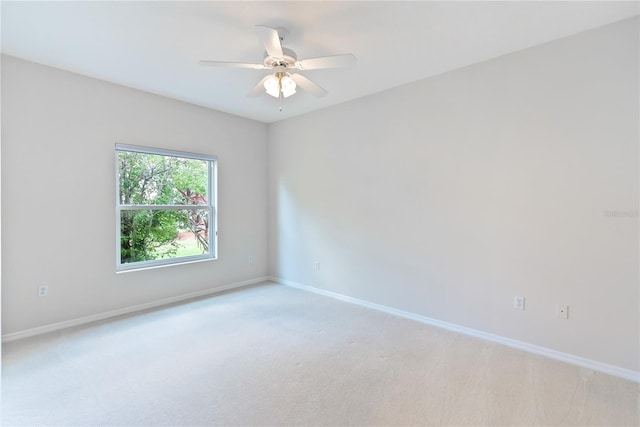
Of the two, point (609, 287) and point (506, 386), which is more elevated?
point (609, 287)

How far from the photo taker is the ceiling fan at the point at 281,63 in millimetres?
1948

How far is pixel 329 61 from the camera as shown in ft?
6.79

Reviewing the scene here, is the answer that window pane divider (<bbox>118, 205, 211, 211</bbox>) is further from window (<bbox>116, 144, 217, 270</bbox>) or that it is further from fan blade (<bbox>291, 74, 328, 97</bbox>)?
fan blade (<bbox>291, 74, 328, 97</bbox>)

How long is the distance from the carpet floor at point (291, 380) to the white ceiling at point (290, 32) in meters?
2.55

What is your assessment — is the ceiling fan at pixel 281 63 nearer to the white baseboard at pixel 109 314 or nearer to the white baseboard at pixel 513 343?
the white baseboard at pixel 513 343

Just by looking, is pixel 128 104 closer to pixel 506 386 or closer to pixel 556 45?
pixel 556 45

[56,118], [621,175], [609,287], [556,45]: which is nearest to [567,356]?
[609,287]

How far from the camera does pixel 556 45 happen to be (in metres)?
2.40

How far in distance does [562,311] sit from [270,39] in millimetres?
2990

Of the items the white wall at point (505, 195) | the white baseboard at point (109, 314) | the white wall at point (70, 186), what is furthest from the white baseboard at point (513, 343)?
the white wall at point (70, 186)

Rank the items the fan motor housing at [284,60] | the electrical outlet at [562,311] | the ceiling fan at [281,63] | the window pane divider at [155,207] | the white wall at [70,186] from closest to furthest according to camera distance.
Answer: the ceiling fan at [281,63] → the fan motor housing at [284,60] → the electrical outlet at [562,311] → the white wall at [70,186] → the window pane divider at [155,207]

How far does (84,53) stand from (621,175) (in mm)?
4398

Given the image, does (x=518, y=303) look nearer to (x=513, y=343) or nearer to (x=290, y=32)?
(x=513, y=343)

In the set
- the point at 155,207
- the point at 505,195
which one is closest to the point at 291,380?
the point at 505,195
